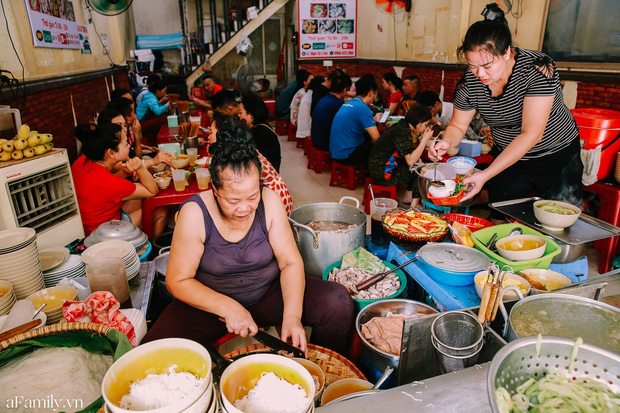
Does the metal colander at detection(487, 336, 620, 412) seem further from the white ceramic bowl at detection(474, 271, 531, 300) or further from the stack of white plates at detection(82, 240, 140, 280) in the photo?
the stack of white plates at detection(82, 240, 140, 280)

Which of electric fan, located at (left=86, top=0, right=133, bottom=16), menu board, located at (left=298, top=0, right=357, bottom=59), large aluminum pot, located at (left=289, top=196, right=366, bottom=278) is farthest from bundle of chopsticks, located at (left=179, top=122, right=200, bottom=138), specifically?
menu board, located at (left=298, top=0, right=357, bottom=59)

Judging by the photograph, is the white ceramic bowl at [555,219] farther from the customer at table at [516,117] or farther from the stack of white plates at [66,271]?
the stack of white plates at [66,271]

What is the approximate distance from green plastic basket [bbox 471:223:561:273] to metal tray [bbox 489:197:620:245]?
90 millimetres

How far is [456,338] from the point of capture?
1.31 m

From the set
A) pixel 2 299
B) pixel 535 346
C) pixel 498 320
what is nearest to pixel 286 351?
pixel 498 320

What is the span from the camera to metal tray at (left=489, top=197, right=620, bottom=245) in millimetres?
1992

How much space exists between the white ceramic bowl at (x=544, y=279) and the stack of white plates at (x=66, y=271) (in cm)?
238

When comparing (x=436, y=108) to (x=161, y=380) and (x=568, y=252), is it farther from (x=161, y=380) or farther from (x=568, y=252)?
(x=161, y=380)

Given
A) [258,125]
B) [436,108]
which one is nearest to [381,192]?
[258,125]

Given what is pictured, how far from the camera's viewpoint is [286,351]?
1.62 m

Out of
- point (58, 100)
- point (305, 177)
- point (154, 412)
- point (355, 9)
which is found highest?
point (355, 9)

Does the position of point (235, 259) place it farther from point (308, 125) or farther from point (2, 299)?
point (308, 125)

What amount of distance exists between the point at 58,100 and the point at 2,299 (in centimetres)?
500

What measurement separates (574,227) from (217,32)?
11959 mm
